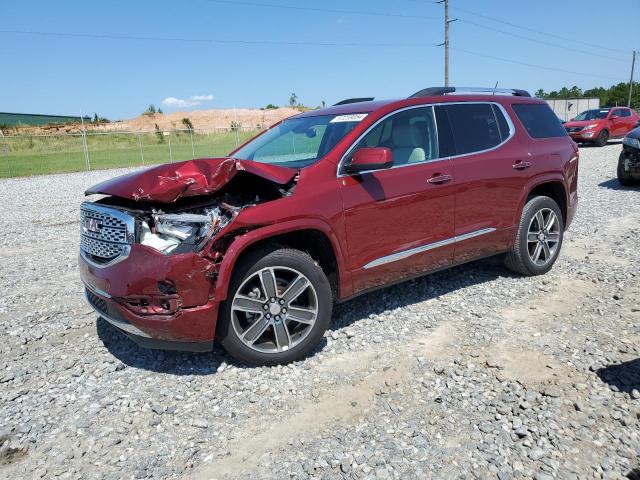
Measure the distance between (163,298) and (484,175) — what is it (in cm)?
307

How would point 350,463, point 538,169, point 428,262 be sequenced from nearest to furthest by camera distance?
1. point 350,463
2. point 428,262
3. point 538,169

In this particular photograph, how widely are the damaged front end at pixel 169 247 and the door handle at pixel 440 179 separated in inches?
55.7

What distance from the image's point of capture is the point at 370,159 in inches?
142

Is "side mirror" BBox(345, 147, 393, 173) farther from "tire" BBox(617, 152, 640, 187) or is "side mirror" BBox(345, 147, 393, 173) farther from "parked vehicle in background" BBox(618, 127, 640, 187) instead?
"tire" BBox(617, 152, 640, 187)

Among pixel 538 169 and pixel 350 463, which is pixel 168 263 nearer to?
pixel 350 463

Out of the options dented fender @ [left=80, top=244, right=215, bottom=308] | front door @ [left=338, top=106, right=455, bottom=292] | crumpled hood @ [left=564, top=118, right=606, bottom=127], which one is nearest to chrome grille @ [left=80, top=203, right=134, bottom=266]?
dented fender @ [left=80, top=244, right=215, bottom=308]

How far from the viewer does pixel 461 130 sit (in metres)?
4.56

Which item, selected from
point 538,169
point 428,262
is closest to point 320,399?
point 428,262

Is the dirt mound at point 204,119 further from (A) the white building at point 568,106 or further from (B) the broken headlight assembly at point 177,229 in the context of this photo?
(B) the broken headlight assembly at point 177,229

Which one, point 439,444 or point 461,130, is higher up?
point 461,130

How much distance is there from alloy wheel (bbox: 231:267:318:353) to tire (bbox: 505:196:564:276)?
2605mm

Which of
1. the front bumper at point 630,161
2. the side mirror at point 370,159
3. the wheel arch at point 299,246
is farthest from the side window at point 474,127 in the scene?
the front bumper at point 630,161

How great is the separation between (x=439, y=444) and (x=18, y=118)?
99.0 metres

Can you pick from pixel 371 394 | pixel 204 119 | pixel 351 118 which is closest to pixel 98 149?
pixel 351 118
